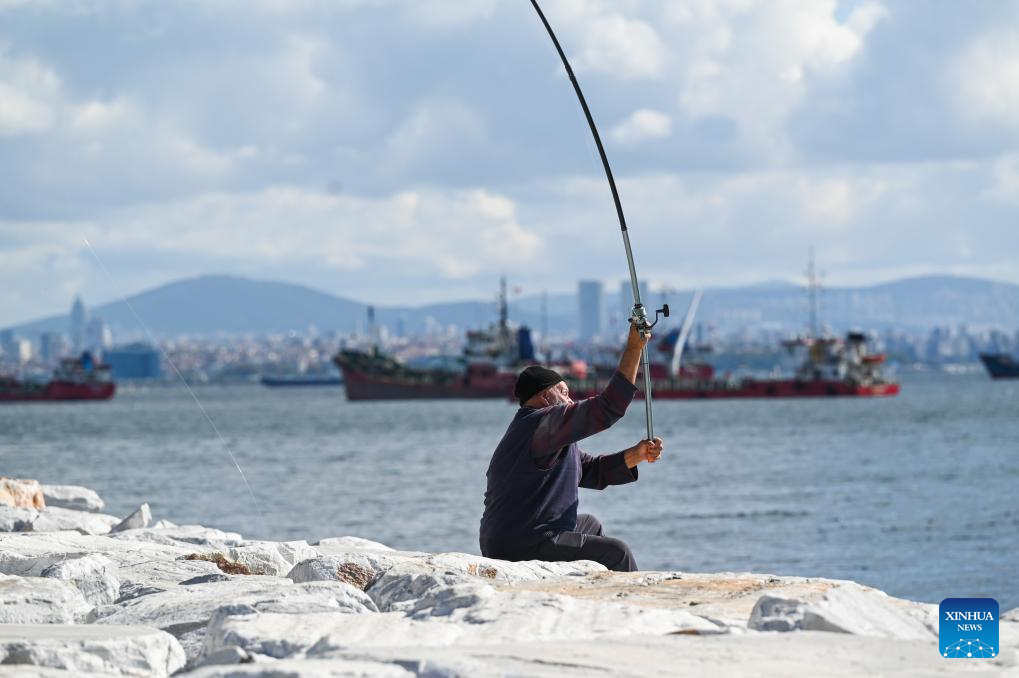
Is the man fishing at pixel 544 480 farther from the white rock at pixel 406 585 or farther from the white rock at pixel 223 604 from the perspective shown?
the white rock at pixel 223 604

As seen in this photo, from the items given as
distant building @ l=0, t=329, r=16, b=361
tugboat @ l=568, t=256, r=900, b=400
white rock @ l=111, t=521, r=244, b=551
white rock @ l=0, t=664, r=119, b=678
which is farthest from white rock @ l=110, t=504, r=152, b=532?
tugboat @ l=568, t=256, r=900, b=400

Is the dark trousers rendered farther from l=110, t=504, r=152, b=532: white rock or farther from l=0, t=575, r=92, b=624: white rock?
l=110, t=504, r=152, b=532: white rock

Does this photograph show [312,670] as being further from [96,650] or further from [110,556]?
[110,556]

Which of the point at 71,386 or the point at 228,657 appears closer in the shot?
the point at 228,657

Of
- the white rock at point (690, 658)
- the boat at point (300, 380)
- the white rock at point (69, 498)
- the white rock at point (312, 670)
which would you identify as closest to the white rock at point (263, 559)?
the white rock at point (690, 658)

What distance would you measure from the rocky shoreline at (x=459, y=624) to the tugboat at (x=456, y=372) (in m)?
94.1

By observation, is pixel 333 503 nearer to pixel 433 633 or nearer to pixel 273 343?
pixel 433 633

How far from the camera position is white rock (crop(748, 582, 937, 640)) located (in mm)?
4117

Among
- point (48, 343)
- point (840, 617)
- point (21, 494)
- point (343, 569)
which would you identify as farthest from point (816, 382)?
point (840, 617)

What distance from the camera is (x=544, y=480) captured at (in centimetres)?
580

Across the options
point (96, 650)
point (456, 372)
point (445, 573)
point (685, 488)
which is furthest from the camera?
point (456, 372)

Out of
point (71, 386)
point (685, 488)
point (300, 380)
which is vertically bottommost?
point (685, 488)

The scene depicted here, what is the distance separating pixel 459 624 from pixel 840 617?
93 centimetres

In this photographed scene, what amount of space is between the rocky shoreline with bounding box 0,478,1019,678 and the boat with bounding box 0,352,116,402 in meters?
100
